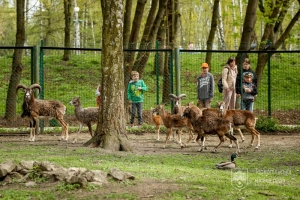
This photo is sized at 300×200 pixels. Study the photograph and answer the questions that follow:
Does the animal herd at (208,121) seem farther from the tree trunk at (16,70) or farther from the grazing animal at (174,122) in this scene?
the tree trunk at (16,70)

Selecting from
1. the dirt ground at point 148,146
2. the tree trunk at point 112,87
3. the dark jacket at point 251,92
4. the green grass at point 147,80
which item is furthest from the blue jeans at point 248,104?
the tree trunk at point 112,87

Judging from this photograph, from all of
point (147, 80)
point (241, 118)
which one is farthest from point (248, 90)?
point (147, 80)

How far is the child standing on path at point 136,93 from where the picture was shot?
18094mm

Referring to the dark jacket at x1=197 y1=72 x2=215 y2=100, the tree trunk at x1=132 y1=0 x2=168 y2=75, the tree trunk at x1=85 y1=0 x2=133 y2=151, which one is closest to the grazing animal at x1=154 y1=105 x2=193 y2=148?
the dark jacket at x1=197 y1=72 x2=215 y2=100

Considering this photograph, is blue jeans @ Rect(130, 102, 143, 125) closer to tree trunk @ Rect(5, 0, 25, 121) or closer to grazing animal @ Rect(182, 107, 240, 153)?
grazing animal @ Rect(182, 107, 240, 153)

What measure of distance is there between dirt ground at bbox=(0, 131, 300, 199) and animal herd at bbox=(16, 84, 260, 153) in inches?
11.0

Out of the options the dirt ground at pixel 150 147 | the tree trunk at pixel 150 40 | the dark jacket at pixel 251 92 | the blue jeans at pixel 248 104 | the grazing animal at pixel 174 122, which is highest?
the tree trunk at pixel 150 40

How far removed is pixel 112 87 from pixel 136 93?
5.26 m

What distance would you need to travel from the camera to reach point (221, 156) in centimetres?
1323

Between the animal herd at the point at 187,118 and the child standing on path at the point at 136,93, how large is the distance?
164 cm

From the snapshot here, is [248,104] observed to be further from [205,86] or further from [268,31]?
[268,31]

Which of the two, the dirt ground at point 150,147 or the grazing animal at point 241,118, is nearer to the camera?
the dirt ground at point 150,147

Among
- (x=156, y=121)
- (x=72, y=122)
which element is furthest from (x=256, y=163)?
(x=72, y=122)

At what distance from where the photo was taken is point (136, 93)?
18234mm
